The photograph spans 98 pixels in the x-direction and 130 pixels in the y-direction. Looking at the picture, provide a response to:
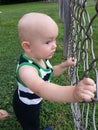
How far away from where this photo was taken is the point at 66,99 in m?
1.54

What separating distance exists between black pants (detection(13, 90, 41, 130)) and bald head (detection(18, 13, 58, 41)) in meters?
0.53

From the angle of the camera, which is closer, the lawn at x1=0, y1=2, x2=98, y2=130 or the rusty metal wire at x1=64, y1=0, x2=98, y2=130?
the rusty metal wire at x1=64, y1=0, x2=98, y2=130

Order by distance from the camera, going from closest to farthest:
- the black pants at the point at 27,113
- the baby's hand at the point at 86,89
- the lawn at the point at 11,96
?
the baby's hand at the point at 86,89
the black pants at the point at 27,113
the lawn at the point at 11,96

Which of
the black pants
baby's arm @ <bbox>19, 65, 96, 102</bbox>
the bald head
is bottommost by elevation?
the black pants

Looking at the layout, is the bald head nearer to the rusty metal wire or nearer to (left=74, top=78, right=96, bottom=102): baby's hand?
the rusty metal wire

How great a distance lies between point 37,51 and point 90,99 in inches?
23.8

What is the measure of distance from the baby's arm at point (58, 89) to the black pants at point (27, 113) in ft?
1.41

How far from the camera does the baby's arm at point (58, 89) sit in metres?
1.40

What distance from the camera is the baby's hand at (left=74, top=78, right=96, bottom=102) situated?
1388mm

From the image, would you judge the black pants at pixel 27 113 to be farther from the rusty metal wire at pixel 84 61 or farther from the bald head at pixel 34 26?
the bald head at pixel 34 26

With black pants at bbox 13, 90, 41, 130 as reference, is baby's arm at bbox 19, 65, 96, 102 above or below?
above

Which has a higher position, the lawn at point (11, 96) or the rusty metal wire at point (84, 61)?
the rusty metal wire at point (84, 61)

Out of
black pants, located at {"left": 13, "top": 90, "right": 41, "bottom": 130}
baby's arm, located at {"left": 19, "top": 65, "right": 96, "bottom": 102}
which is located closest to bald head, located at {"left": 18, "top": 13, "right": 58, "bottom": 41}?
baby's arm, located at {"left": 19, "top": 65, "right": 96, "bottom": 102}

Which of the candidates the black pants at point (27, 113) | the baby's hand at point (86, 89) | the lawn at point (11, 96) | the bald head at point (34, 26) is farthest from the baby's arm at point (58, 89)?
the lawn at point (11, 96)
